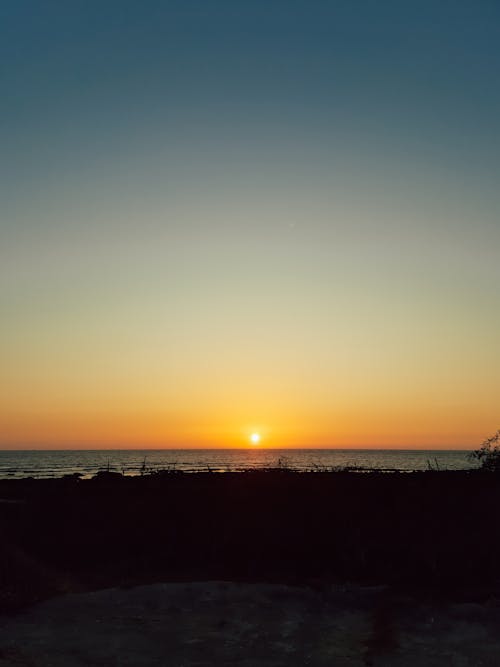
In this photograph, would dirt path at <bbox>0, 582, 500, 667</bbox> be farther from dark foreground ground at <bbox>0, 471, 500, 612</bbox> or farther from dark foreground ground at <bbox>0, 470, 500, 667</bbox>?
dark foreground ground at <bbox>0, 471, 500, 612</bbox>

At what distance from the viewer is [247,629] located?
13.8 meters

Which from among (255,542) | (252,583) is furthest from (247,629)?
(255,542)

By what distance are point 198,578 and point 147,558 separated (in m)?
3.18

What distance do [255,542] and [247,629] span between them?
9.13 metres

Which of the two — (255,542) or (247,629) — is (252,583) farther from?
(255,542)

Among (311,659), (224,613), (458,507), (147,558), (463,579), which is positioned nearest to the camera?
(311,659)

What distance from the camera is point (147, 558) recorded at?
832 inches

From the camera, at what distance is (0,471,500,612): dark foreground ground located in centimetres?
1834

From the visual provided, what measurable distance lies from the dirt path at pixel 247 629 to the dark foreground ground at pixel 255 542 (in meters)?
1.52

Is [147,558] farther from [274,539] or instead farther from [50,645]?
[50,645]

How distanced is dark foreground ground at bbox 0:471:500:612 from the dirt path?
152 cm

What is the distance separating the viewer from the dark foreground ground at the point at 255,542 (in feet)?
60.2

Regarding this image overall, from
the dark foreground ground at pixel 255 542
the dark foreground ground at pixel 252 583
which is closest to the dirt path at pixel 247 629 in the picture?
the dark foreground ground at pixel 252 583

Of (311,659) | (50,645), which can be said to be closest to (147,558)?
(50,645)
